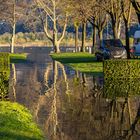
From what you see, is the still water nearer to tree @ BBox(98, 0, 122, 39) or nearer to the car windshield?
the car windshield

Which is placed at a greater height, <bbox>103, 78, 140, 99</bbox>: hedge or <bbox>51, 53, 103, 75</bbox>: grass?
<bbox>103, 78, 140, 99</bbox>: hedge

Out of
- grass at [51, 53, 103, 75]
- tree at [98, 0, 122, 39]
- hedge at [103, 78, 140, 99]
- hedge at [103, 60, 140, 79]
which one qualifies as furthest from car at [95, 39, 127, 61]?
hedge at [103, 78, 140, 99]

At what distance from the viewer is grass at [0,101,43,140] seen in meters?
11.5

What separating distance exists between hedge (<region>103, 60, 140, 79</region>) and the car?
14184mm

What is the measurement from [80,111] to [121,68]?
9.55 m

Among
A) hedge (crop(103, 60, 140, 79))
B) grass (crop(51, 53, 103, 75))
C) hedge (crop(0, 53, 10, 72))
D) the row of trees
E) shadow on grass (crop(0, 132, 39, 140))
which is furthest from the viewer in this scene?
the row of trees

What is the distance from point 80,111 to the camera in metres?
16.1

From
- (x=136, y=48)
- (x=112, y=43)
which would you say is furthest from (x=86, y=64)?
(x=136, y=48)

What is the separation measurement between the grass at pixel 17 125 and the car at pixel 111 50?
80.4 feet

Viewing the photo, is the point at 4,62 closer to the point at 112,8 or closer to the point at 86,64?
the point at 86,64

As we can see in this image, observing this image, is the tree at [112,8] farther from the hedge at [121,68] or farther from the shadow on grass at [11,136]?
the shadow on grass at [11,136]

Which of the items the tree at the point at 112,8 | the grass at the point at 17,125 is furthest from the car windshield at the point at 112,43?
the grass at the point at 17,125

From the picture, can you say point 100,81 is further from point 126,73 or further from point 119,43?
point 119,43

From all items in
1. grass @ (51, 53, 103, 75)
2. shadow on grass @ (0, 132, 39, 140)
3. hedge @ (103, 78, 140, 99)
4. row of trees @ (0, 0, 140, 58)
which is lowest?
grass @ (51, 53, 103, 75)
